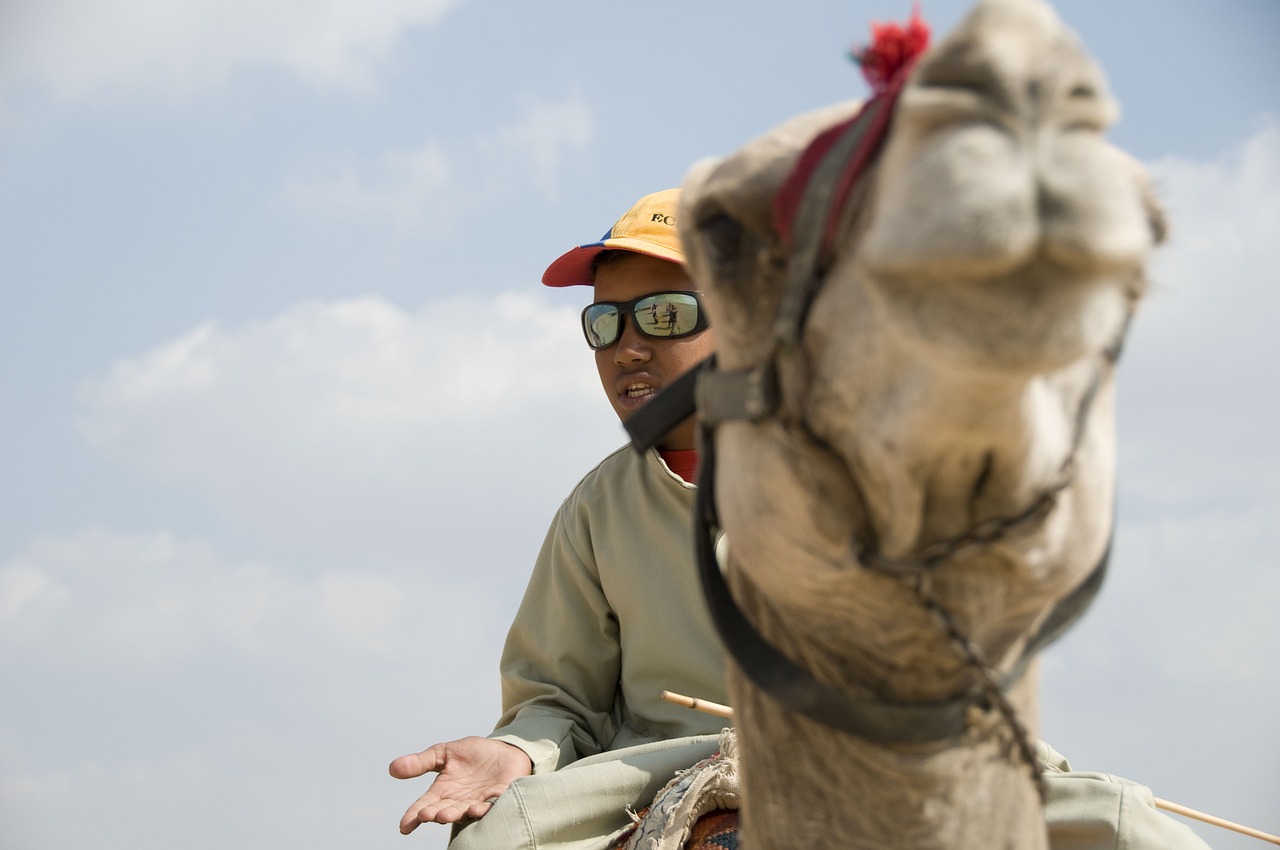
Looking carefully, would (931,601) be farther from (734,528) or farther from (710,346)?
(710,346)

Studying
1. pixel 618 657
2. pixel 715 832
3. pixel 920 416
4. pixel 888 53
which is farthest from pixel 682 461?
pixel 920 416

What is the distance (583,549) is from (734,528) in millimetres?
2666

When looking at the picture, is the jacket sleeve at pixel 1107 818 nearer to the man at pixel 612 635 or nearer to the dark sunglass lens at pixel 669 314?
the man at pixel 612 635

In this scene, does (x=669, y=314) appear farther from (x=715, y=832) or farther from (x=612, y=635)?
(x=715, y=832)

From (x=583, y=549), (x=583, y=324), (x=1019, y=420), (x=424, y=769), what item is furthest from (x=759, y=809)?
(x=583, y=324)

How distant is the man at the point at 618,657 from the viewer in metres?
3.64

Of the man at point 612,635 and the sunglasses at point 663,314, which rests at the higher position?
the sunglasses at point 663,314

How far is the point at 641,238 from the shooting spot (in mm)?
4641

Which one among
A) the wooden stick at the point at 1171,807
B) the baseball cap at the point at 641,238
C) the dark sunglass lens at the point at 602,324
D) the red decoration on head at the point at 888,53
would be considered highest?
the baseball cap at the point at 641,238

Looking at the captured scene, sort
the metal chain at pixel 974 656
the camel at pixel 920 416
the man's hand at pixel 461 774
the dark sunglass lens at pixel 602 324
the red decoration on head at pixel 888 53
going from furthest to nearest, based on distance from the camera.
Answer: the dark sunglass lens at pixel 602 324
the man's hand at pixel 461 774
the red decoration on head at pixel 888 53
the metal chain at pixel 974 656
the camel at pixel 920 416

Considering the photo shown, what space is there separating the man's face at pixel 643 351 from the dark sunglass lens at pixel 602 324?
3 cm

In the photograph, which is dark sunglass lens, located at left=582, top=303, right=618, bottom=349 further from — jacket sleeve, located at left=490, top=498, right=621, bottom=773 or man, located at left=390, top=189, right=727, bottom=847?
jacket sleeve, located at left=490, top=498, right=621, bottom=773

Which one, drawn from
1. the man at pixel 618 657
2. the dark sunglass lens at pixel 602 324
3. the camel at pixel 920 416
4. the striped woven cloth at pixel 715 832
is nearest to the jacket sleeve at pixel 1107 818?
the man at pixel 618 657

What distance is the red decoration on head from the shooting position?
195 cm
